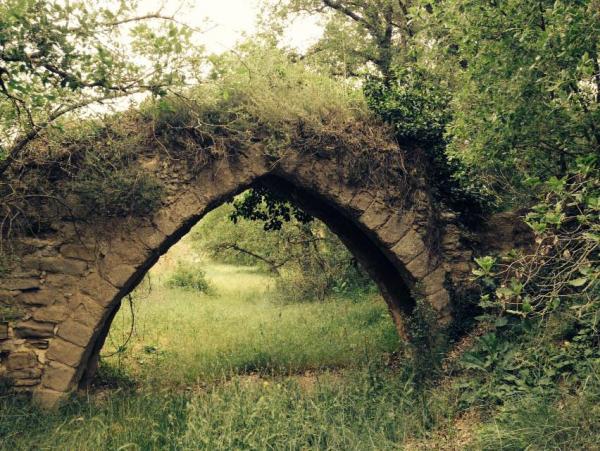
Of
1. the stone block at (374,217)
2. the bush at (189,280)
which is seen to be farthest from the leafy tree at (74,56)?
the bush at (189,280)

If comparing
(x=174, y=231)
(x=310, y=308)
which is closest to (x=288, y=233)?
(x=310, y=308)

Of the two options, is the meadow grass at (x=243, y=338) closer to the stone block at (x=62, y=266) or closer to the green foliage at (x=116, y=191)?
the stone block at (x=62, y=266)

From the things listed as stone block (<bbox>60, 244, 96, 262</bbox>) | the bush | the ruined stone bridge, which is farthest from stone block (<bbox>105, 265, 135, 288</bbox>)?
the bush

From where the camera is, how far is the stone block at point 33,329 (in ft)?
15.9

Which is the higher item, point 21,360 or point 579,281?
point 579,281

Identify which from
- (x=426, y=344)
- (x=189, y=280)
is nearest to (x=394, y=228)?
(x=426, y=344)

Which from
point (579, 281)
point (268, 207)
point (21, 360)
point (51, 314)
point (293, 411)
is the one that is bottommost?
point (293, 411)

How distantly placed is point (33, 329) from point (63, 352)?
13.8 inches

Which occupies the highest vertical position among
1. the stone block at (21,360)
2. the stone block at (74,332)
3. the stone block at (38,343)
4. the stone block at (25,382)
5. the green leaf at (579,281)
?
the green leaf at (579,281)

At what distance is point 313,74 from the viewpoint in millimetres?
6168

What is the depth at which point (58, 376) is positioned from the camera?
482 centimetres

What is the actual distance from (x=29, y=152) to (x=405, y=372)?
13.9 ft

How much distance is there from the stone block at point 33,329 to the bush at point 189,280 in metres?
10.3

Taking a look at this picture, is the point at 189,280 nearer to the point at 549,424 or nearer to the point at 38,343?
the point at 38,343
